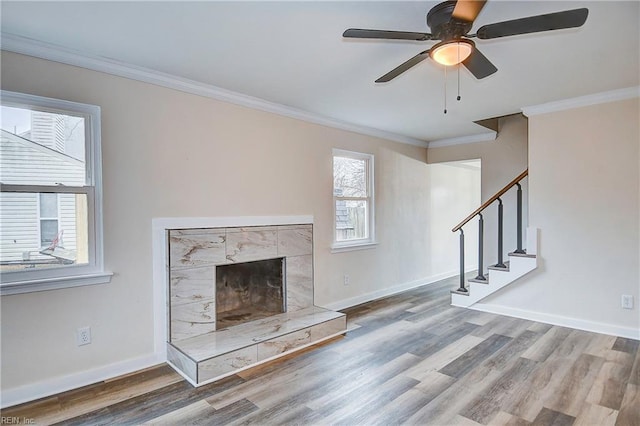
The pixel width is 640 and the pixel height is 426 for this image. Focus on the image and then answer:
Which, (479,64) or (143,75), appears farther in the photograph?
(143,75)

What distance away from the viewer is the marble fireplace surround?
284 cm

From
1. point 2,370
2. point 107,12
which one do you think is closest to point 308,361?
point 2,370

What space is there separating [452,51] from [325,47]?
2.93ft

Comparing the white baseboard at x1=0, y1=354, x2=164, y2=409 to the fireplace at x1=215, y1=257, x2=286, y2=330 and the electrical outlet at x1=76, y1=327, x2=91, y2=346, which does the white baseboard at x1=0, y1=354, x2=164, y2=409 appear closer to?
the electrical outlet at x1=76, y1=327, x2=91, y2=346

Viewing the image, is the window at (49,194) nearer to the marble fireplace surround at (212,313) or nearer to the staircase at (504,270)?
the marble fireplace surround at (212,313)

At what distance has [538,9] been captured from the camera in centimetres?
204

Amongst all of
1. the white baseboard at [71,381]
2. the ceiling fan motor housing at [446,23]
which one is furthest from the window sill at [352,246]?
the ceiling fan motor housing at [446,23]

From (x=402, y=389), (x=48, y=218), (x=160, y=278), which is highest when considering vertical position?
(x=48, y=218)

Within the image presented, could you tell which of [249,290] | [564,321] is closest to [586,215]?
[564,321]

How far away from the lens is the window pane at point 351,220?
4.72 metres

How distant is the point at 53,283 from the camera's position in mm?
2484

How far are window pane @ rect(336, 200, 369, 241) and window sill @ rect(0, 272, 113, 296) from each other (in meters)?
2.75

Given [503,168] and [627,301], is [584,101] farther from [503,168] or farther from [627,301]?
[627,301]

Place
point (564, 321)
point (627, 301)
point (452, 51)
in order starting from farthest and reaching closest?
point (564, 321), point (627, 301), point (452, 51)
